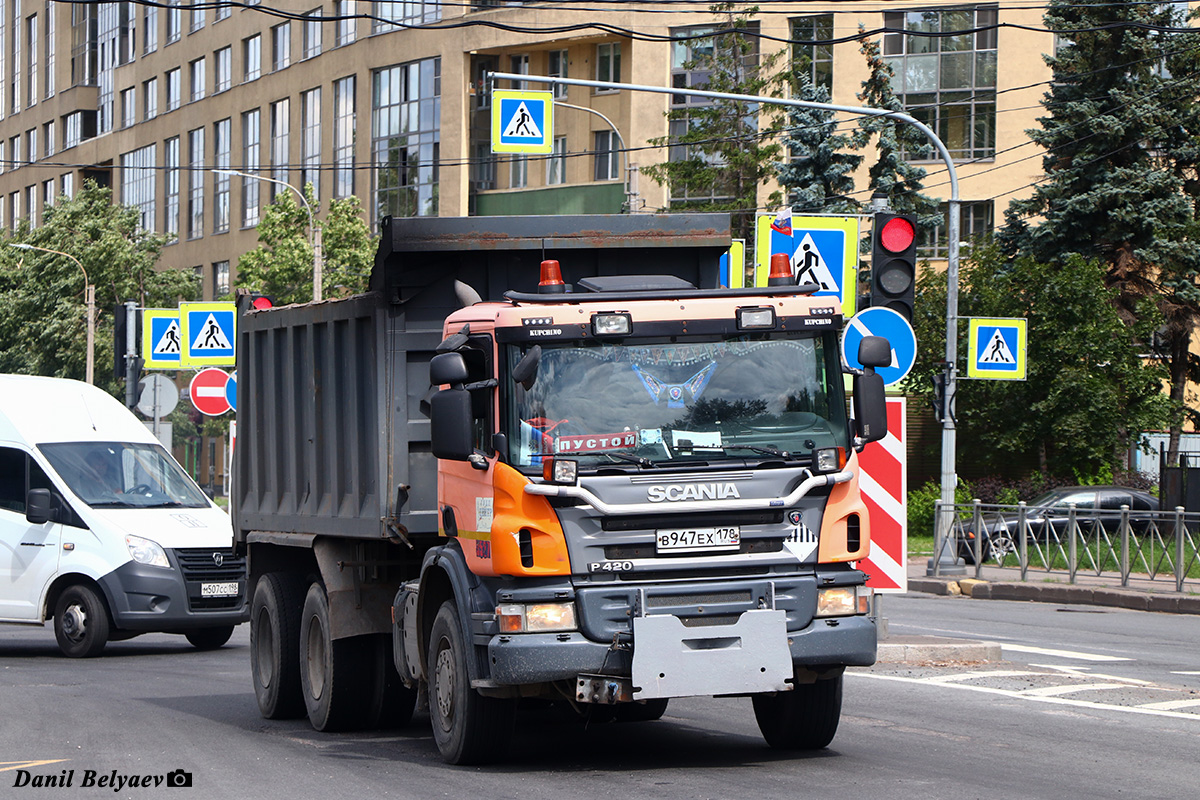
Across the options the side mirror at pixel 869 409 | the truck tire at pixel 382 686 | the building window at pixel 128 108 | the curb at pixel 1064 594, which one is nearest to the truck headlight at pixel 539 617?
the side mirror at pixel 869 409

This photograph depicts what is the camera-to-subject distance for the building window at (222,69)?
7338cm

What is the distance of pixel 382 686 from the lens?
34.2ft

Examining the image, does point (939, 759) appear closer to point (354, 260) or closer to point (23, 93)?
point (354, 260)

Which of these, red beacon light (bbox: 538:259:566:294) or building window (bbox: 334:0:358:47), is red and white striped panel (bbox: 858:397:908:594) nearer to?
red beacon light (bbox: 538:259:566:294)

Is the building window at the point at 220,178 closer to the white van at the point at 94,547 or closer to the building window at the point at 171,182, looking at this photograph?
the building window at the point at 171,182

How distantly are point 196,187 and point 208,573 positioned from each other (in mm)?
62704

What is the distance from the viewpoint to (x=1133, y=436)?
38.9 meters

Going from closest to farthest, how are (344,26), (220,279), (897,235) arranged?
(897,235)
(344,26)
(220,279)

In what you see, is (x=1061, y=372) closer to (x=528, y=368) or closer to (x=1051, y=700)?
(x=1051, y=700)

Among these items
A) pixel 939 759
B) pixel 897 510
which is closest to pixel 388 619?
pixel 939 759

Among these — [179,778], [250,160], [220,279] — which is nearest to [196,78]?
[250,160]

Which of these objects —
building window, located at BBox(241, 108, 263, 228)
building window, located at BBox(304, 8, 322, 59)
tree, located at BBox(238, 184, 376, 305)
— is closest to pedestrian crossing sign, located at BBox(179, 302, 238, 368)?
tree, located at BBox(238, 184, 376, 305)

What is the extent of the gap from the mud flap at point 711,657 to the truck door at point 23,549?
9.71 meters

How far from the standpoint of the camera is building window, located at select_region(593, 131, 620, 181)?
55.8 metres
